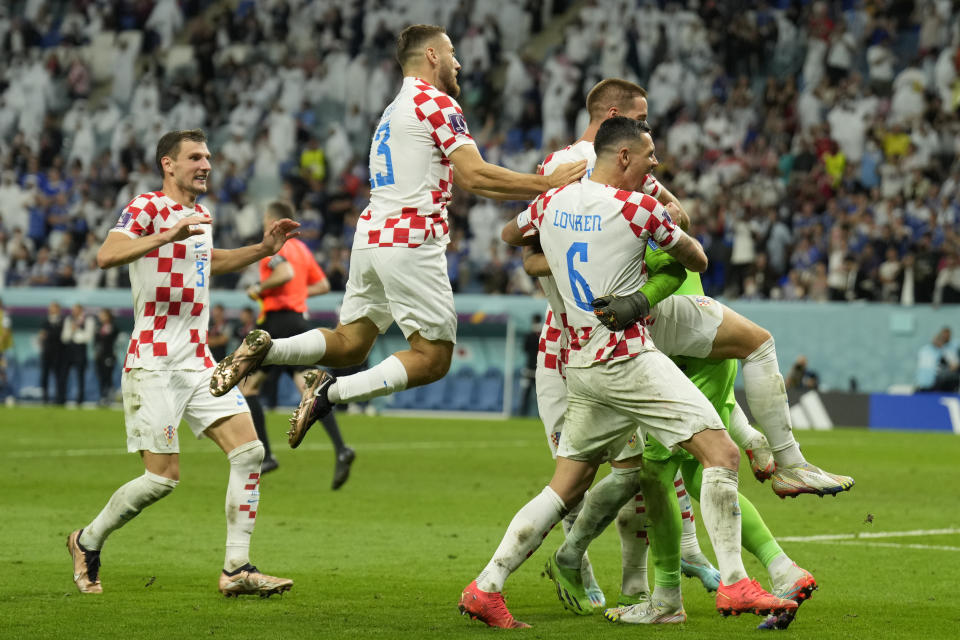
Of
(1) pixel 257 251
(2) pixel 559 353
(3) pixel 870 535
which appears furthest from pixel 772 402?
(3) pixel 870 535

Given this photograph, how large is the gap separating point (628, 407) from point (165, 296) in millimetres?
2868

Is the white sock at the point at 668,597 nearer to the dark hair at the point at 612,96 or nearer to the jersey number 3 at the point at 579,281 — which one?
the jersey number 3 at the point at 579,281

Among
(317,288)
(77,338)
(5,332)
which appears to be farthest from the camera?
(5,332)

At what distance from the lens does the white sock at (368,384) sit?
7.59m

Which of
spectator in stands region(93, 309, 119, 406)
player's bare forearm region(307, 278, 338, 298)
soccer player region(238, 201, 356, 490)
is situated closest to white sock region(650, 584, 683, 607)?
soccer player region(238, 201, 356, 490)

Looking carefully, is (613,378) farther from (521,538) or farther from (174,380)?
(174,380)

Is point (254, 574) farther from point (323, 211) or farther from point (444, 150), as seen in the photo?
point (323, 211)

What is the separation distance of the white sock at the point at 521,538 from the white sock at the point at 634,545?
79 cm

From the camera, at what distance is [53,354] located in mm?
29172

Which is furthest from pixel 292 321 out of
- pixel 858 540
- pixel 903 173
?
pixel 903 173

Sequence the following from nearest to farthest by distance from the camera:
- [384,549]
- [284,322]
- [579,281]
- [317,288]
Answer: [579,281] < [384,549] < [284,322] < [317,288]

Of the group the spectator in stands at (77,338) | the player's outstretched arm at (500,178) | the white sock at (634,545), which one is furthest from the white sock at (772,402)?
the spectator in stands at (77,338)

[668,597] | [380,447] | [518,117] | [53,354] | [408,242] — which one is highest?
[518,117]

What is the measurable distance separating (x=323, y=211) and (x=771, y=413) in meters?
23.8
